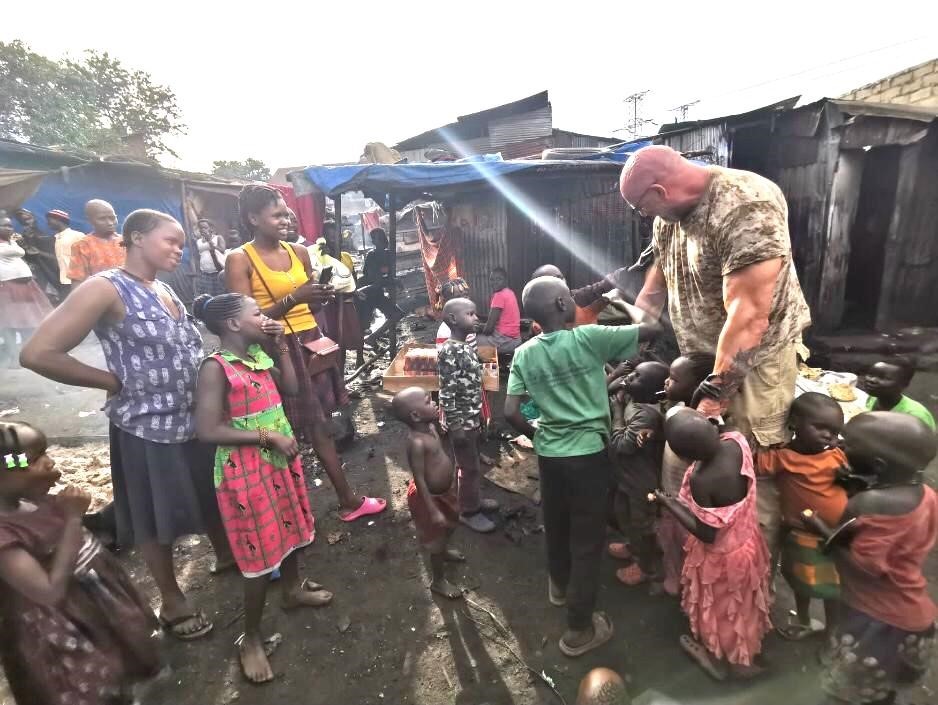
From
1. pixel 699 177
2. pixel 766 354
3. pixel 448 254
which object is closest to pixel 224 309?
pixel 699 177

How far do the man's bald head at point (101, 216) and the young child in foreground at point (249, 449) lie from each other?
3.41 metres

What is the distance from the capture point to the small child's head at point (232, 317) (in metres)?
2.33

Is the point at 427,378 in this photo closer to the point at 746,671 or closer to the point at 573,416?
the point at 573,416

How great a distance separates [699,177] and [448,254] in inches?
299

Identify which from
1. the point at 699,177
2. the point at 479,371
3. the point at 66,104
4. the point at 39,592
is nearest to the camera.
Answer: the point at 39,592

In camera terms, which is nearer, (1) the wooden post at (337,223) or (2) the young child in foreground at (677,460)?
(2) the young child in foreground at (677,460)

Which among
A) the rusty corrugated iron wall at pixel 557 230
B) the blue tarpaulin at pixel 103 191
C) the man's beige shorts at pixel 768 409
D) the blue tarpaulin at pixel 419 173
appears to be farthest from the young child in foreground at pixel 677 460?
the blue tarpaulin at pixel 103 191

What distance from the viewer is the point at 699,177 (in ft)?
7.44

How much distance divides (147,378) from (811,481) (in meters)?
3.45

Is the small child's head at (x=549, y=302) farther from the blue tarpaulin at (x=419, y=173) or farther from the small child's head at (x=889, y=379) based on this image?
the blue tarpaulin at (x=419, y=173)

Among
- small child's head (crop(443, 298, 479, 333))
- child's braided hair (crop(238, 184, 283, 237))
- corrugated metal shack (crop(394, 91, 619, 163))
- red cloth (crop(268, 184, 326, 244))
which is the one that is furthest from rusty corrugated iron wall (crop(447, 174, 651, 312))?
corrugated metal shack (crop(394, 91, 619, 163))

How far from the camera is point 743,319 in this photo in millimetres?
2115

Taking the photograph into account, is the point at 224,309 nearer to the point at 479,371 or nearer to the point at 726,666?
the point at 479,371

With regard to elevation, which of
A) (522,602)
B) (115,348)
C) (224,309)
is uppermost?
(224,309)
